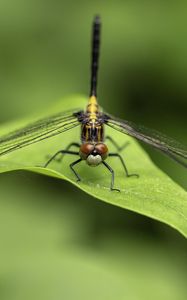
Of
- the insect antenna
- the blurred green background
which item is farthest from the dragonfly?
the blurred green background

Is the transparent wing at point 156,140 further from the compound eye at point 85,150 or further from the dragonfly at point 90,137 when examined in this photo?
the compound eye at point 85,150

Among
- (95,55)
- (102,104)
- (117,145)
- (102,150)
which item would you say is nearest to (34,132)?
(102,150)

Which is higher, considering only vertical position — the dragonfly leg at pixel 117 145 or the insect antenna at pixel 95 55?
the insect antenna at pixel 95 55

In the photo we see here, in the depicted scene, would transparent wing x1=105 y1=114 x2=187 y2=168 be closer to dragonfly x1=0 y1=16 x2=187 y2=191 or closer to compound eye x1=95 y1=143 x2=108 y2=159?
A: dragonfly x1=0 y1=16 x2=187 y2=191

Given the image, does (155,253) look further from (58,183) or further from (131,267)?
(58,183)

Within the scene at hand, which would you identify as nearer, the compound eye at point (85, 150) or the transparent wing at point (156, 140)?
the transparent wing at point (156, 140)

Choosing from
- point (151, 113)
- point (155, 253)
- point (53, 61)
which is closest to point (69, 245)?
point (155, 253)

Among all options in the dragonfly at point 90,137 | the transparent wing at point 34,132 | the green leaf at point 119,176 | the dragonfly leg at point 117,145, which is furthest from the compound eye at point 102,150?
the dragonfly leg at point 117,145
